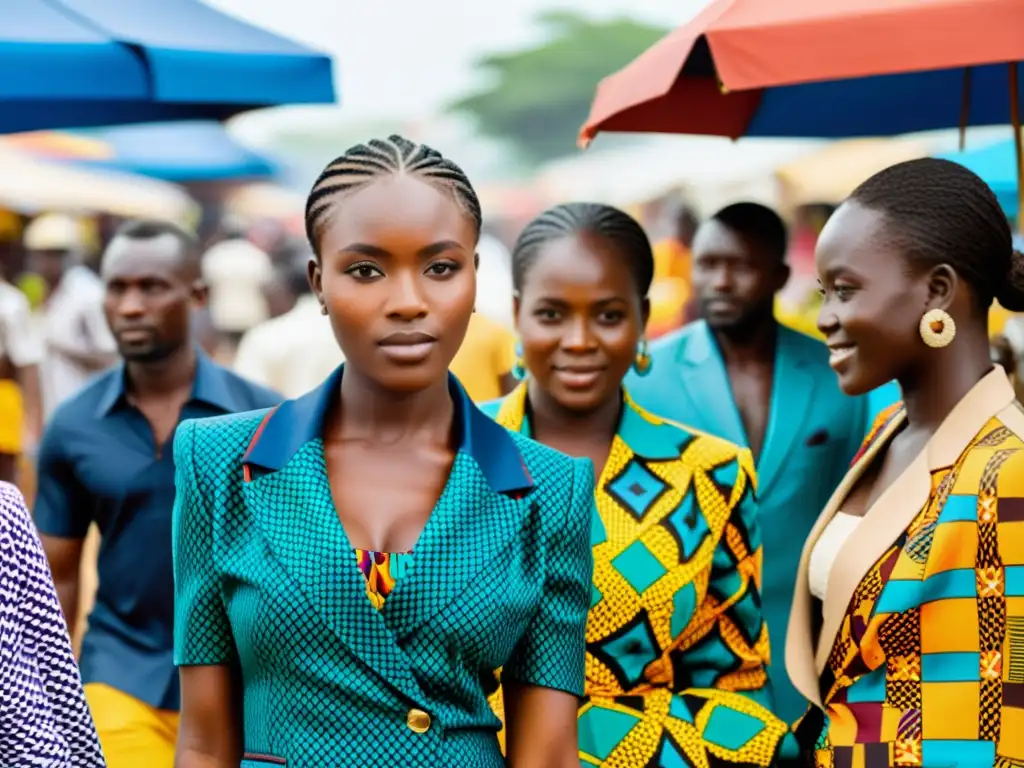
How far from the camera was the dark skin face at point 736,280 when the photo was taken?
5258mm

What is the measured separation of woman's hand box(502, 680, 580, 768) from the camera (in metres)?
2.59

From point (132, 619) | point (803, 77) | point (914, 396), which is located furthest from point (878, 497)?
point (132, 619)

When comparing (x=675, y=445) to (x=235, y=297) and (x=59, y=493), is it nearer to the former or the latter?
(x=59, y=493)


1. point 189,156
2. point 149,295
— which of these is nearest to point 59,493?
point 149,295

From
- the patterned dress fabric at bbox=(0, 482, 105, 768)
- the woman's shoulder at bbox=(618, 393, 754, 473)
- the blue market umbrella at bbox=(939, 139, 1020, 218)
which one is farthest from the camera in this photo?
the blue market umbrella at bbox=(939, 139, 1020, 218)

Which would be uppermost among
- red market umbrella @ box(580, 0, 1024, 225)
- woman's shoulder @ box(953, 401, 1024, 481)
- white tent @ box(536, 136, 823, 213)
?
white tent @ box(536, 136, 823, 213)

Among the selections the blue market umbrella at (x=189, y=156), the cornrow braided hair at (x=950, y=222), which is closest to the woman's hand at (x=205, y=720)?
the cornrow braided hair at (x=950, y=222)

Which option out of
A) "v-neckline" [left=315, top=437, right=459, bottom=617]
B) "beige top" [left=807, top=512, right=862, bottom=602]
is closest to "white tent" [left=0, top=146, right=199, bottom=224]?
"beige top" [left=807, top=512, right=862, bottom=602]

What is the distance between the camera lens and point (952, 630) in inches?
118

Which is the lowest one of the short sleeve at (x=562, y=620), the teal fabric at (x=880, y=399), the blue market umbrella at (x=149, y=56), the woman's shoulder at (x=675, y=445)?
the short sleeve at (x=562, y=620)

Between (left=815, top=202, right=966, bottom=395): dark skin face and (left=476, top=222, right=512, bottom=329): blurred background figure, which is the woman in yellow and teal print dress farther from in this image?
(left=476, top=222, right=512, bottom=329): blurred background figure

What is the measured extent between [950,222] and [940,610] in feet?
2.66

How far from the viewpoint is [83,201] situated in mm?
15602

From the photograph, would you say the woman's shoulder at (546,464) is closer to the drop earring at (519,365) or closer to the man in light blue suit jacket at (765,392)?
the drop earring at (519,365)
